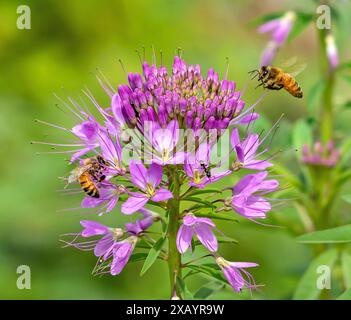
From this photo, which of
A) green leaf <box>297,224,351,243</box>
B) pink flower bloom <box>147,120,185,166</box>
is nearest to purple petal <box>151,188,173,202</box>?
pink flower bloom <box>147,120,185,166</box>

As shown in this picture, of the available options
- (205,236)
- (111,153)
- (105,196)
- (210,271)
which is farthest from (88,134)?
(210,271)

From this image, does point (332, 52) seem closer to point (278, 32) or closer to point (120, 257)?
point (278, 32)

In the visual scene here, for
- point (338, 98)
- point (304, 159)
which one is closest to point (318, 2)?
point (338, 98)

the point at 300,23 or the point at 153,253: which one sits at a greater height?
the point at 300,23

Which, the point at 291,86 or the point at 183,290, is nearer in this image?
the point at 183,290
